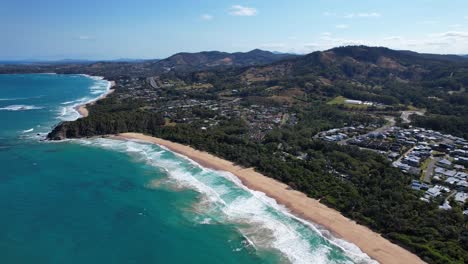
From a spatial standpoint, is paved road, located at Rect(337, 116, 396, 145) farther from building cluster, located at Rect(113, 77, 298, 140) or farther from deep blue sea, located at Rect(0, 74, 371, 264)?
A: deep blue sea, located at Rect(0, 74, 371, 264)

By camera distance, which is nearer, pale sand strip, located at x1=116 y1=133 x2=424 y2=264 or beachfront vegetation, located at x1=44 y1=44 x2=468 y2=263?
pale sand strip, located at x1=116 y1=133 x2=424 y2=264

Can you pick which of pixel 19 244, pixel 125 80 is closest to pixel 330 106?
pixel 19 244

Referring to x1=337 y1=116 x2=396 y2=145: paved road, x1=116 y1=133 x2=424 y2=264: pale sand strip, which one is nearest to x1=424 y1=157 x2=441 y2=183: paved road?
x1=337 y1=116 x2=396 y2=145: paved road

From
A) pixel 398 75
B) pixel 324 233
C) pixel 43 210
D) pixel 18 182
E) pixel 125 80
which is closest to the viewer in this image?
pixel 324 233

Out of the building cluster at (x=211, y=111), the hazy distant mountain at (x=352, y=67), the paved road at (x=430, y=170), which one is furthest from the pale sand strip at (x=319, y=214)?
the hazy distant mountain at (x=352, y=67)

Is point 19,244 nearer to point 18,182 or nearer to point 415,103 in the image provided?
point 18,182

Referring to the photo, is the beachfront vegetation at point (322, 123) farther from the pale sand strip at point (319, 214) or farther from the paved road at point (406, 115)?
the paved road at point (406, 115)
